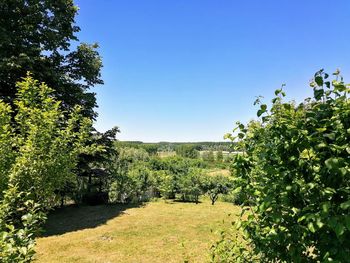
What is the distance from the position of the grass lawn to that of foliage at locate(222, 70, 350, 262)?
16.0ft

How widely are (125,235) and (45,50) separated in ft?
35.7

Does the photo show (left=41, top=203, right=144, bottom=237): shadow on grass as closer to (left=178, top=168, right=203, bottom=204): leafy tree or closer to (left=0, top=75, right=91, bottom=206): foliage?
(left=0, top=75, right=91, bottom=206): foliage

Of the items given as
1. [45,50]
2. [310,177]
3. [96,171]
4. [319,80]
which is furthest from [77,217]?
[319,80]

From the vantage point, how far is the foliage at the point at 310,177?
1.91 m

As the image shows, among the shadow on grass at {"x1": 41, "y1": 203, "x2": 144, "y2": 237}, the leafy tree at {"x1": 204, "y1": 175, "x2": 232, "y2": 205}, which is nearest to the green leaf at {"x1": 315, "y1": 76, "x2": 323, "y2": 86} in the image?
the shadow on grass at {"x1": 41, "y1": 203, "x2": 144, "y2": 237}

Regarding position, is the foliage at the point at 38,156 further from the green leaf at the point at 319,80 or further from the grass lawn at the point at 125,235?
the green leaf at the point at 319,80

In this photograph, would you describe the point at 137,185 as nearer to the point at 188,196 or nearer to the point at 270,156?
the point at 188,196

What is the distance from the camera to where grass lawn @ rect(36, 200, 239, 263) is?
9695 mm

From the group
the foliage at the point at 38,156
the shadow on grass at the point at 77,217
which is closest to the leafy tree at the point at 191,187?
the shadow on grass at the point at 77,217

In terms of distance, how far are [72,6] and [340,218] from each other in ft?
60.3

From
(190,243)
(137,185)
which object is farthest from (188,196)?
(190,243)

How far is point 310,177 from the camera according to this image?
2.15 metres

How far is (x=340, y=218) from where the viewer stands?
1802 millimetres

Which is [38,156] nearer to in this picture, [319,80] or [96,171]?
[319,80]
